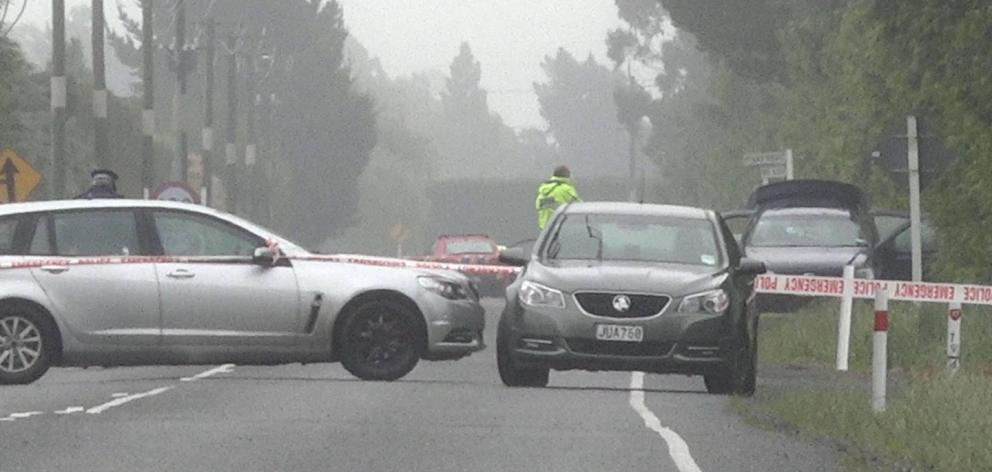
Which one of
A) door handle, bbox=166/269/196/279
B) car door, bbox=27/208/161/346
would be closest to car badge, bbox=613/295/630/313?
door handle, bbox=166/269/196/279

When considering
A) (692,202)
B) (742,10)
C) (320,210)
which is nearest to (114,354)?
(742,10)

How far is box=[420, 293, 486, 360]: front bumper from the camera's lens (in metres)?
22.9

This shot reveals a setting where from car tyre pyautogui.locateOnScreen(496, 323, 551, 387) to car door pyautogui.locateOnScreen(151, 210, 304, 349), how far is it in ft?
5.44

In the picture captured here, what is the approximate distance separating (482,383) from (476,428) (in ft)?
19.8

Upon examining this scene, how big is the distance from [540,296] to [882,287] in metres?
4.83

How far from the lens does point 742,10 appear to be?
66938mm

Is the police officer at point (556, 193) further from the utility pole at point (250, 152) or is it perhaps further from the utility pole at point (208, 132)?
the utility pole at point (250, 152)

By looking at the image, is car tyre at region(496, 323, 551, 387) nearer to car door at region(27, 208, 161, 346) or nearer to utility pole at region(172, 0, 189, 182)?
car door at region(27, 208, 161, 346)

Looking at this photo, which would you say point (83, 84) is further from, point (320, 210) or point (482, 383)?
point (482, 383)

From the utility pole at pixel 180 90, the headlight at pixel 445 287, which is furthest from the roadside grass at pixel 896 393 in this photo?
the utility pole at pixel 180 90

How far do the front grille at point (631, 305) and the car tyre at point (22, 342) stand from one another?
424 centimetres

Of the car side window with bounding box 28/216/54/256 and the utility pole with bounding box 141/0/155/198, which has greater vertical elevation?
the utility pole with bounding box 141/0/155/198

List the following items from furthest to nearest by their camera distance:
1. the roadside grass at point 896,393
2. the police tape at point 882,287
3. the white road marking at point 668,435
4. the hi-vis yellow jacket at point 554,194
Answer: the hi-vis yellow jacket at point 554,194, the police tape at point 882,287, the roadside grass at point 896,393, the white road marking at point 668,435

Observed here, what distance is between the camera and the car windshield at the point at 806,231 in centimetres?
3647
